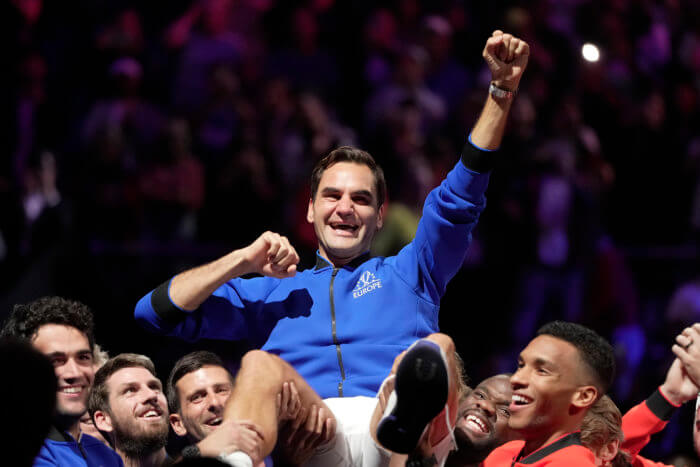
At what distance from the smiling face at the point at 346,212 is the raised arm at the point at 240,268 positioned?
0.29 meters

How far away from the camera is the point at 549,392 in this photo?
3545mm

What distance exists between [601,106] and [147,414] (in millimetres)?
5075

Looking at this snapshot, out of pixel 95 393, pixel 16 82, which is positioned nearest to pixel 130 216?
pixel 16 82

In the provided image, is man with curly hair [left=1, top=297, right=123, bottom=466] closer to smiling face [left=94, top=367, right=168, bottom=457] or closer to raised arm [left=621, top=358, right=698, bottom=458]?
smiling face [left=94, top=367, right=168, bottom=457]

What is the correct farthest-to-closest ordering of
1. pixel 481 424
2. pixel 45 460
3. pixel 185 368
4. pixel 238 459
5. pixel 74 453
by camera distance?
1. pixel 185 368
2. pixel 481 424
3. pixel 74 453
4. pixel 45 460
5. pixel 238 459

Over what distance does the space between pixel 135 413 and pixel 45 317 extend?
0.56 meters

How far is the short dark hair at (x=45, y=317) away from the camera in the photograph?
3842mm

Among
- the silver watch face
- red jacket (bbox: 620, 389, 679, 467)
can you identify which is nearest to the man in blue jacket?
the silver watch face

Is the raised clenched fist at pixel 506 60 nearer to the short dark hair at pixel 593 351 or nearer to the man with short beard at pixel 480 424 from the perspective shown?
the short dark hair at pixel 593 351

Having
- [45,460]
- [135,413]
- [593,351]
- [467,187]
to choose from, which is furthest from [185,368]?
[593,351]

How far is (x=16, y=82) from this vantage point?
22.3ft

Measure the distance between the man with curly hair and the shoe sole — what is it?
1557 mm

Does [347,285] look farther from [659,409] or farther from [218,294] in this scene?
[659,409]

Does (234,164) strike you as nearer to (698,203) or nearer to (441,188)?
(441,188)
